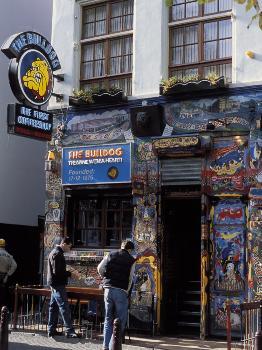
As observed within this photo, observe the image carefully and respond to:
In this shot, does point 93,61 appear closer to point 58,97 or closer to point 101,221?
point 58,97

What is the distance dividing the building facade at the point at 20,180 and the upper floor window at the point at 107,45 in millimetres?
3195

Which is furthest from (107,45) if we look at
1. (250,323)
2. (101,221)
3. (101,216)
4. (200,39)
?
(250,323)

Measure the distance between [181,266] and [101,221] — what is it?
199cm

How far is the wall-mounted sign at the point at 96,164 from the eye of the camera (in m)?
12.8

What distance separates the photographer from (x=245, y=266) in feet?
37.0

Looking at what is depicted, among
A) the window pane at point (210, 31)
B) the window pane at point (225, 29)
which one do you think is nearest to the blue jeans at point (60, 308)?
the window pane at point (210, 31)

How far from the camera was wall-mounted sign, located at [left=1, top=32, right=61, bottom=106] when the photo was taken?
12133 mm

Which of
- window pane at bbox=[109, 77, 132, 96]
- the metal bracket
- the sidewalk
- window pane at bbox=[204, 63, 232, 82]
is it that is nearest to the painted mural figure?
the sidewalk

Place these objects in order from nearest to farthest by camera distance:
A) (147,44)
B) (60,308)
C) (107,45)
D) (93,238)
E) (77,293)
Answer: (60,308) < (77,293) < (147,44) < (93,238) < (107,45)

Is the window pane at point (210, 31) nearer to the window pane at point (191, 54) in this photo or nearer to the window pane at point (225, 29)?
the window pane at point (225, 29)

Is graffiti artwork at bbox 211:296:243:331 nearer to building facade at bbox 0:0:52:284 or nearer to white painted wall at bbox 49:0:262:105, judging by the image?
white painted wall at bbox 49:0:262:105

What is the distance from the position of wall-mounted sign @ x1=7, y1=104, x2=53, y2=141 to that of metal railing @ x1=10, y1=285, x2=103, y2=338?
3168mm

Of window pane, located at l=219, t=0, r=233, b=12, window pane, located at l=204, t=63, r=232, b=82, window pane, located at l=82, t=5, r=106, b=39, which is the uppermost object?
window pane, located at l=82, t=5, r=106, b=39

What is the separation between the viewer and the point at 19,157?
1656 centimetres
